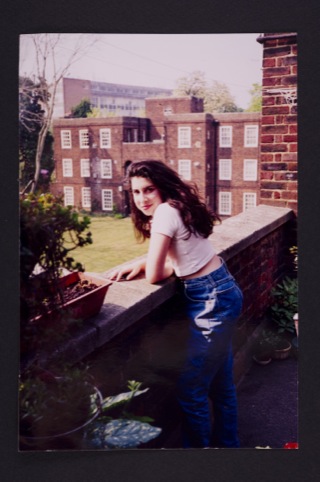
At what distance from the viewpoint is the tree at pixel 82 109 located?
275 cm

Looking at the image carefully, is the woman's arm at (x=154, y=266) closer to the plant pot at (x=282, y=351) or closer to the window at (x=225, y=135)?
the window at (x=225, y=135)

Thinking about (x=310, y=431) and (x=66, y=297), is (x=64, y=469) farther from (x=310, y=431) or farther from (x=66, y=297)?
(x=310, y=431)

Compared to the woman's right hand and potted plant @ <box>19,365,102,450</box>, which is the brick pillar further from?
potted plant @ <box>19,365,102,450</box>

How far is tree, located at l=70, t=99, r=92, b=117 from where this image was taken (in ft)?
9.02

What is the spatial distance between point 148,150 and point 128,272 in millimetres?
548

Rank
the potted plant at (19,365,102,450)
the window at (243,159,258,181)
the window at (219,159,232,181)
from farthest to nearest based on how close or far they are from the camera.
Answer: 1. the window at (243,159,258,181)
2. the window at (219,159,232,181)
3. the potted plant at (19,365,102,450)

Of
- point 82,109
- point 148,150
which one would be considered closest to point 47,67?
point 82,109

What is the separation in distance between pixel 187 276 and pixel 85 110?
872mm

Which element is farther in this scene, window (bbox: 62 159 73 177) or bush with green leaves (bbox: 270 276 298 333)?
bush with green leaves (bbox: 270 276 298 333)

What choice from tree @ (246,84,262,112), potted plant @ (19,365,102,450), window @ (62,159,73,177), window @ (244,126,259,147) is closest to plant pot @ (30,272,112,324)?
potted plant @ (19,365,102,450)

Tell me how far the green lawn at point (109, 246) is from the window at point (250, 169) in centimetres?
63

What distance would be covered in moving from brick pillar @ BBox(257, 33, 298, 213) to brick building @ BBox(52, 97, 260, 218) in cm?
14

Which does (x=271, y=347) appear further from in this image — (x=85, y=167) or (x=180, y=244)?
(x=85, y=167)

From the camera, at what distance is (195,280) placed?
279cm
